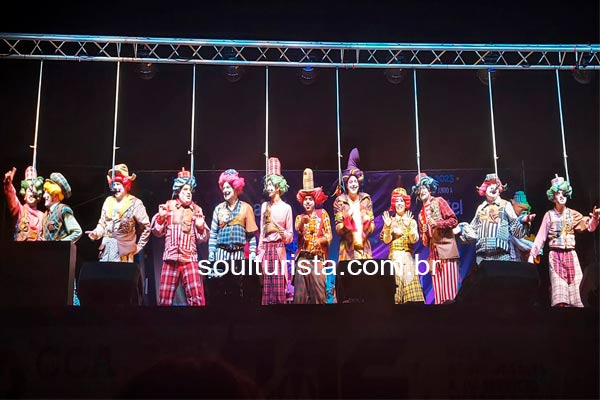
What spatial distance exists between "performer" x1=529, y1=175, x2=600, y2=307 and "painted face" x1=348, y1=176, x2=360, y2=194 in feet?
6.82

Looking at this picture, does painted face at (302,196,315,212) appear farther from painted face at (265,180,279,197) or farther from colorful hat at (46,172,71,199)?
colorful hat at (46,172,71,199)

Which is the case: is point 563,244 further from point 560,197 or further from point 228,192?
point 228,192

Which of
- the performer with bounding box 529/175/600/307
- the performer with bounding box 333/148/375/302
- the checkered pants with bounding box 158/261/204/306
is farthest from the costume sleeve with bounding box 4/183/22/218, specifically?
the performer with bounding box 529/175/600/307

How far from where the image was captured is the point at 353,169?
9156 mm

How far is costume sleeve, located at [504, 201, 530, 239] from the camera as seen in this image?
8.71 metres

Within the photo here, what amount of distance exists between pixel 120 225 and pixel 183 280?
38.3 inches

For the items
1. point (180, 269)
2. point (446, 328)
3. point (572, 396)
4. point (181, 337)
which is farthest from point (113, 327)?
point (180, 269)

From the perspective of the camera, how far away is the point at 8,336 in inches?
158

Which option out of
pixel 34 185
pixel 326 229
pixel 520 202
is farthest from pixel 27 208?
pixel 520 202

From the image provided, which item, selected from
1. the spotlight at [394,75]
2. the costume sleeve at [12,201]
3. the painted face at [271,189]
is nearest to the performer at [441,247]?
the spotlight at [394,75]

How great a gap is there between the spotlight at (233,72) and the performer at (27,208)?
246 cm

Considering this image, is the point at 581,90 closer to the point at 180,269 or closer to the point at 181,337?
the point at 180,269

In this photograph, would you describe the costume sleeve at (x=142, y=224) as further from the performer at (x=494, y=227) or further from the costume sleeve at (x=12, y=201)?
the performer at (x=494, y=227)

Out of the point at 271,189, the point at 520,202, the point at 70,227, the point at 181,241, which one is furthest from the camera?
the point at 520,202
